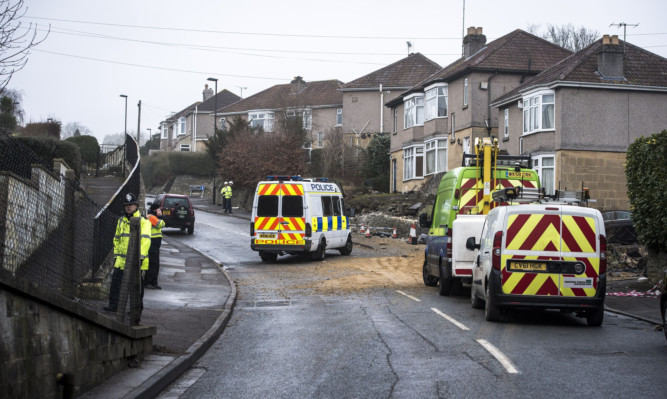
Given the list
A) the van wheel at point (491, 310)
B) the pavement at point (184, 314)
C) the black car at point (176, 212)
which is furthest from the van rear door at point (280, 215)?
the van wheel at point (491, 310)

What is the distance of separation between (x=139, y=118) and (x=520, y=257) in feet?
186

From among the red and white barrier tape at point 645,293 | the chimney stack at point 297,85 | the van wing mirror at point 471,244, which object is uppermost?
the chimney stack at point 297,85

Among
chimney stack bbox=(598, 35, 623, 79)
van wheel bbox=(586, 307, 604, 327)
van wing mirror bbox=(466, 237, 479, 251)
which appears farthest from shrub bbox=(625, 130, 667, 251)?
chimney stack bbox=(598, 35, 623, 79)

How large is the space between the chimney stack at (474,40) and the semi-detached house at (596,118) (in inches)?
499

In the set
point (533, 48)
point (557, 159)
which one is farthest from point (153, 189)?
point (557, 159)

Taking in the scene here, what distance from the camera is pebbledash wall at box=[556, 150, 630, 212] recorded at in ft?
119

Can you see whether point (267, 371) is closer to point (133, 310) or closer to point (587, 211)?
point (133, 310)

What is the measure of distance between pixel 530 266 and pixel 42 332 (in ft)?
27.3

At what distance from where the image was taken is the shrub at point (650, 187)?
18.1 meters

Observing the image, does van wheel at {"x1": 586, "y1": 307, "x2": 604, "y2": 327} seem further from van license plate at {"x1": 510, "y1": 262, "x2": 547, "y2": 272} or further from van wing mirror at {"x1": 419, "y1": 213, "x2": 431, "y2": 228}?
van wing mirror at {"x1": 419, "y1": 213, "x2": 431, "y2": 228}

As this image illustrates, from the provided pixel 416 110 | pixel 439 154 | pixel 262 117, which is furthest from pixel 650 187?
pixel 262 117

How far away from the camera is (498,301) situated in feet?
41.9

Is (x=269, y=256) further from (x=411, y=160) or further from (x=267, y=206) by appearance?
(x=411, y=160)

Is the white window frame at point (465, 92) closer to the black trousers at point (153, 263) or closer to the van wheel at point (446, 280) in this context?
the van wheel at point (446, 280)
